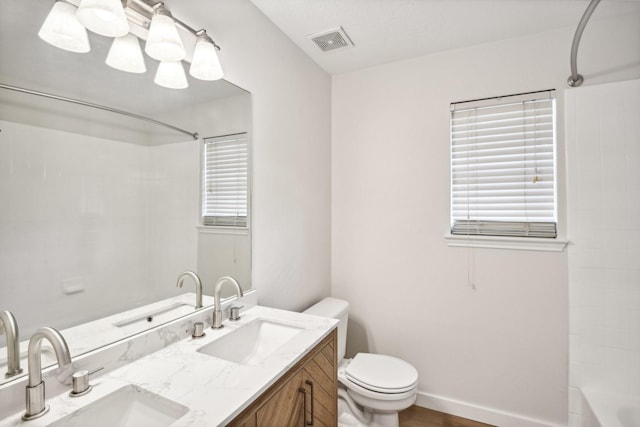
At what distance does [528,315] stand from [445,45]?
70.7 inches

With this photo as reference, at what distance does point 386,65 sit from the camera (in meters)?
2.29

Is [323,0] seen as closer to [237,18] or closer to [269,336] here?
[237,18]

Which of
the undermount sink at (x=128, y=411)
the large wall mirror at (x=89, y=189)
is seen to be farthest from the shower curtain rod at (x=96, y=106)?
the undermount sink at (x=128, y=411)

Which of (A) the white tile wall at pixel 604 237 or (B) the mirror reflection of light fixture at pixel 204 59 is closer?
(B) the mirror reflection of light fixture at pixel 204 59

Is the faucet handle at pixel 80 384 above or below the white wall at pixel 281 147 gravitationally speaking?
below

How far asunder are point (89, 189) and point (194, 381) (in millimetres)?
667

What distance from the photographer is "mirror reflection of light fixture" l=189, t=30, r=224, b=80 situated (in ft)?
4.17

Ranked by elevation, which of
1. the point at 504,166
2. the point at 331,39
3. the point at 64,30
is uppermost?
the point at 331,39

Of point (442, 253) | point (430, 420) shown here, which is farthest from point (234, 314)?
point (430, 420)

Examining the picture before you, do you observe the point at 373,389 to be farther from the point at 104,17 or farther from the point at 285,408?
the point at 104,17

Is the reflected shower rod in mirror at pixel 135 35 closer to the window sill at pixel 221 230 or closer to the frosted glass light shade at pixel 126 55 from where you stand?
the frosted glass light shade at pixel 126 55

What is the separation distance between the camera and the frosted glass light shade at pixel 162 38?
3.56 feet

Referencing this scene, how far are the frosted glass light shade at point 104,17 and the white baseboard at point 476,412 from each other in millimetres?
2564

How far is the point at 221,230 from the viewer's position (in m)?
1.47
